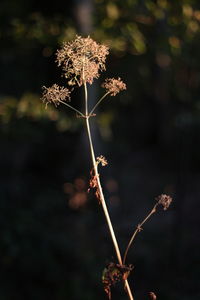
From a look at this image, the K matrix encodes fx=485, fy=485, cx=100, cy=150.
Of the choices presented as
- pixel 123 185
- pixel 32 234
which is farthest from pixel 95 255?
pixel 123 185

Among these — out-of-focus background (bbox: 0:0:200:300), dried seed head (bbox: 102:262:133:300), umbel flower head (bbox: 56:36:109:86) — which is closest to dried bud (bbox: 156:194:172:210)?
dried seed head (bbox: 102:262:133:300)

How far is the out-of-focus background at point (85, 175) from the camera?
23.2ft

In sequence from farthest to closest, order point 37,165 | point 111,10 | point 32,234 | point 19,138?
point 37,165 < point 19,138 < point 32,234 < point 111,10

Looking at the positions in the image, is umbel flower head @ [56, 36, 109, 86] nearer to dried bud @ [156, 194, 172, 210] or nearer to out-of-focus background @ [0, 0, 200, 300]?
dried bud @ [156, 194, 172, 210]

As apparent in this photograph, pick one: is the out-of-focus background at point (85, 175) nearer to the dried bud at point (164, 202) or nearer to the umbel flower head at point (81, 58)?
the dried bud at point (164, 202)

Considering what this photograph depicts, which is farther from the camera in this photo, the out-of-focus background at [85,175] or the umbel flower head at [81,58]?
the out-of-focus background at [85,175]

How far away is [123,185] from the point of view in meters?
14.6

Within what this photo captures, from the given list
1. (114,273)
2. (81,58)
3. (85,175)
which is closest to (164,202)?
(114,273)

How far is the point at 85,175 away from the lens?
480 inches

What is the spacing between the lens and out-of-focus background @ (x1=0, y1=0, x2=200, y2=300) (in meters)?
7.08

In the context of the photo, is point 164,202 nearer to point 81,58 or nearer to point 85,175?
point 81,58

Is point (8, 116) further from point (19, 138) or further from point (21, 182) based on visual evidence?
point (21, 182)

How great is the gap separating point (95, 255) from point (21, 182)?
6021 mm

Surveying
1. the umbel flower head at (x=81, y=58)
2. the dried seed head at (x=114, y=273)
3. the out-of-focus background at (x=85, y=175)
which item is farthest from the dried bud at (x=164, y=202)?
the out-of-focus background at (x=85, y=175)
